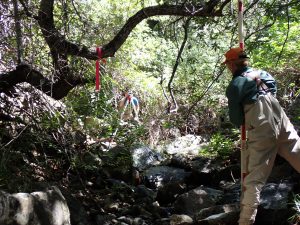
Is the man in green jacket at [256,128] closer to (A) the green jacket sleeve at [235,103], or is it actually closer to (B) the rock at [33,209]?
(A) the green jacket sleeve at [235,103]

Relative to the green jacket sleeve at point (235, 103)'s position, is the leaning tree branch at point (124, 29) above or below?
above

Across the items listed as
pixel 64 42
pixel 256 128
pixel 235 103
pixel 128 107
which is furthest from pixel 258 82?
pixel 128 107

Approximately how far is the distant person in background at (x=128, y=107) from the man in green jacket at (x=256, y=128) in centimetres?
605

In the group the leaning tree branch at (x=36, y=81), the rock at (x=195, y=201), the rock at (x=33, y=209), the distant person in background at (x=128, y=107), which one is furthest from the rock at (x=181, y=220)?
the distant person in background at (x=128, y=107)

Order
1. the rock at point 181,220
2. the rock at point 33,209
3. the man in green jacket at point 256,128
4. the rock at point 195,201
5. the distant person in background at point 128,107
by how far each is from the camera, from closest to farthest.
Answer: the rock at point 33,209, the man in green jacket at point 256,128, the rock at point 181,220, the rock at point 195,201, the distant person in background at point 128,107

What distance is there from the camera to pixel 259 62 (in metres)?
9.66

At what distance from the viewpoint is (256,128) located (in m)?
4.12

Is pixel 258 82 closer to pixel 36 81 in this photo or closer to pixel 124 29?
pixel 124 29

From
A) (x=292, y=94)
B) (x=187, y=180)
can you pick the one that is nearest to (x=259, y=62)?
(x=292, y=94)

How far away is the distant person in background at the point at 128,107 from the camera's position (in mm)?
10258

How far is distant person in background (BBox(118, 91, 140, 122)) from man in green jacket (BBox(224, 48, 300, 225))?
6.05m

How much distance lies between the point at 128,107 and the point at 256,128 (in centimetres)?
664

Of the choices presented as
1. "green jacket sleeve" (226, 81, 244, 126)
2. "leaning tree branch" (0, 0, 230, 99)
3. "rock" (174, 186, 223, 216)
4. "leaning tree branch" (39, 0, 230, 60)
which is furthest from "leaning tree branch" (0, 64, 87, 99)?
"green jacket sleeve" (226, 81, 244, 126)

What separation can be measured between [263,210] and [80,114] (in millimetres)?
4845
